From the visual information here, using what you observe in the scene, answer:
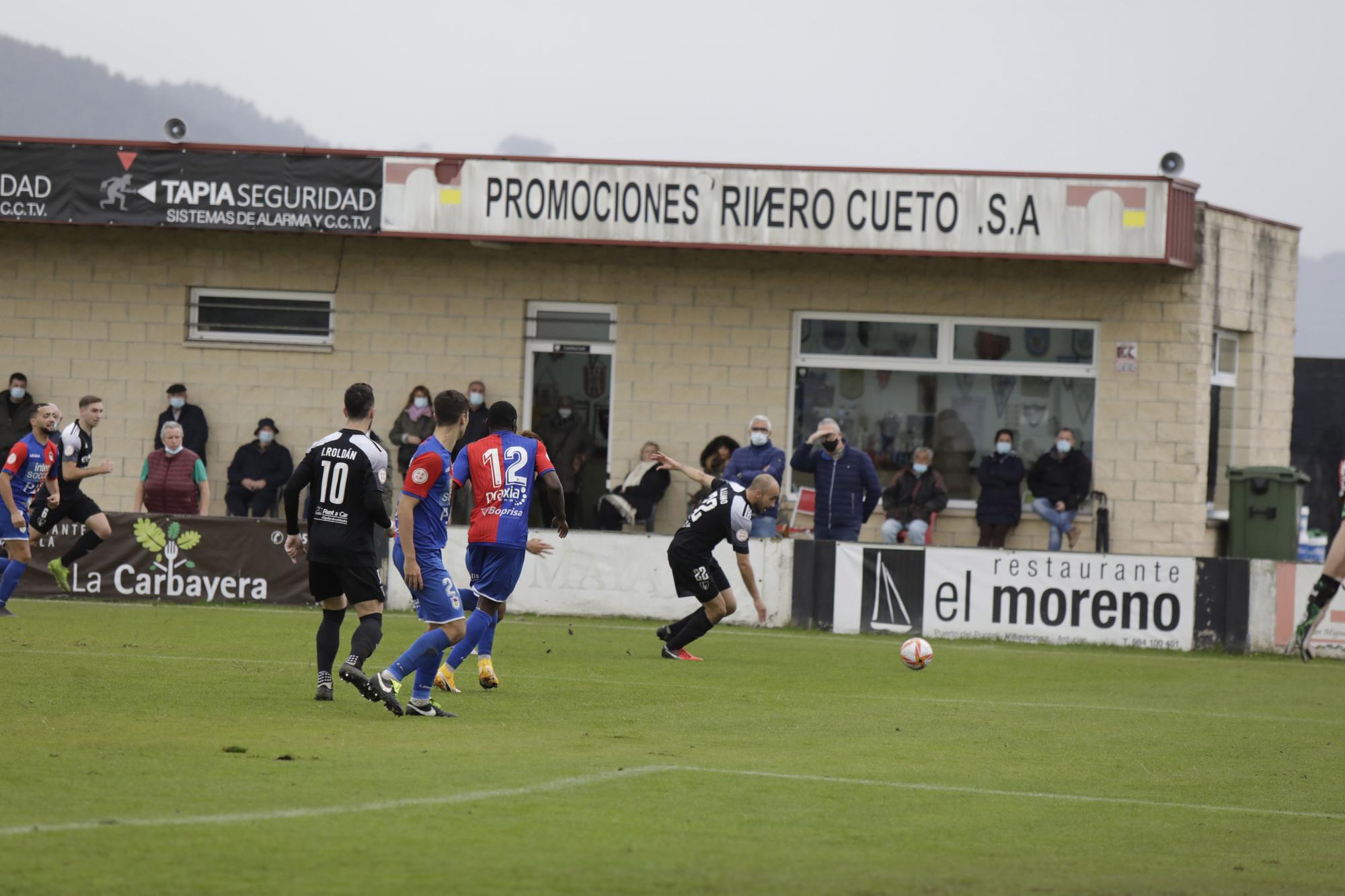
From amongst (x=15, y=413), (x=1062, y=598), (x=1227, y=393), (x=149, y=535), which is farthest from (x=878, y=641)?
(x=15, y=413)

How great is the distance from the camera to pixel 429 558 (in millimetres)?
11008

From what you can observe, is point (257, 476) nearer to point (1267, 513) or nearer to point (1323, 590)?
point (1267, 513)

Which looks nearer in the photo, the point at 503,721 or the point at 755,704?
the point at 503,721

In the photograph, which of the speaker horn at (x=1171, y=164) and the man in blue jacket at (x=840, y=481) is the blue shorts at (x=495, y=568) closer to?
the man in blue jacket at (x=840, y=481)

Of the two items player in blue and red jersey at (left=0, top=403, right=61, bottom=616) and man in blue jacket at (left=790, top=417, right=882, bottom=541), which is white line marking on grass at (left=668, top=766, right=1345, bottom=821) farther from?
man in blue jacket at (left=790, top=417, right=882, bottom=541)

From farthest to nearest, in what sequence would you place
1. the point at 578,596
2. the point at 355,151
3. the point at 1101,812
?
the point at 355,151 < the point at 578,596 < the point at 1101,812

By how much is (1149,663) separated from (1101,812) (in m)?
9.61

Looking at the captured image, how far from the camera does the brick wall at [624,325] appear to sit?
923 inches

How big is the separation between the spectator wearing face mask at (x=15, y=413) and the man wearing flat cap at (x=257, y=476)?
2.94 meters

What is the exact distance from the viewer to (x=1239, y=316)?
24.5m

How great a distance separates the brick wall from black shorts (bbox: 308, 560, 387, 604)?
1296 centimetres

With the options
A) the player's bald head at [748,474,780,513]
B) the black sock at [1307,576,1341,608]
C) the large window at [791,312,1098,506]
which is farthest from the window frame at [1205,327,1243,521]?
the black sock at [1307,576,1341,608]

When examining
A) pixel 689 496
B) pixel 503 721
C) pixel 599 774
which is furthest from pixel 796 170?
pixel 599 774

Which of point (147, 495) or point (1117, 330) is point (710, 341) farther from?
point (147, 495)
